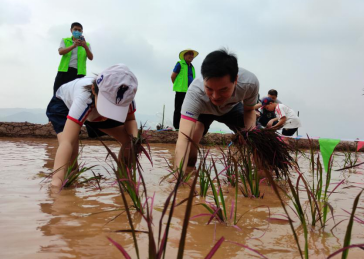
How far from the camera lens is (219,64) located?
2.48 metres

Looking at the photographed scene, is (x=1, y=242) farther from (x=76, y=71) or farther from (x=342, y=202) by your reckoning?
(x=76, y=71)

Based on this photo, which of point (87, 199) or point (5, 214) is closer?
point (5, 214)

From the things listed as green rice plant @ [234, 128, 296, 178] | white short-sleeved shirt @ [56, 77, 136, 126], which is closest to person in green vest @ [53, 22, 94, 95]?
white short-sleeved shirt @ [56, 77, 136, 126]

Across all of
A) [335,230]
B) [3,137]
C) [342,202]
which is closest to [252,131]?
[342,202]

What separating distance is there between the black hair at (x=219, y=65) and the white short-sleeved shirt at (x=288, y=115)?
4.65 m

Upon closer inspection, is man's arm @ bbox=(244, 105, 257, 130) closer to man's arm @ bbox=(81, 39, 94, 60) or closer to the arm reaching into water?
the arm reaching into water

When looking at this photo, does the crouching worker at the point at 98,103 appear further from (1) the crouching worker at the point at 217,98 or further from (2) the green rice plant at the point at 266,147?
(2) the green rice plant at the point at 266,147

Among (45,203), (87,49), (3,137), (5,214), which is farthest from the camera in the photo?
(3,137)

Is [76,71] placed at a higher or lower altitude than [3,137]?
higher

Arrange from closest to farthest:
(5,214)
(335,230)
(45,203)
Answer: (335,230) → (5,214) → (45,203)

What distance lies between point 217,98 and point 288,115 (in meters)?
4.94

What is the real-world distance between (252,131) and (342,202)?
3.04 ft

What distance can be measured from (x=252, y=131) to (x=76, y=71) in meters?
3.98

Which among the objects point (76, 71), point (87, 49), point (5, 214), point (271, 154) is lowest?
point (5, 214)
